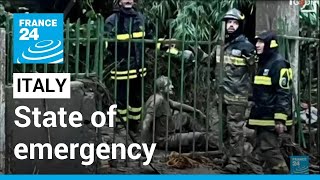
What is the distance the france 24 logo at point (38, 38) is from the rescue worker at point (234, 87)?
1078mm

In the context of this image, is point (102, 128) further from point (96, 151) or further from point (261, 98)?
point (261, 98)

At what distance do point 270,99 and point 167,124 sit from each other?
2.36ft

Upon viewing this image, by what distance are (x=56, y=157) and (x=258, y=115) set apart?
1.38m

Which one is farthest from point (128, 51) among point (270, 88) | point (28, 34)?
point (270, 88)

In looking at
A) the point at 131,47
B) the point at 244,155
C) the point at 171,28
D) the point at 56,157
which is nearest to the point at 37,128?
the point at 56,157

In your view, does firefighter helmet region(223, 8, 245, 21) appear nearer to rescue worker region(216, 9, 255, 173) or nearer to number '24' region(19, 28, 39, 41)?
rescue worker region(216, 9, 255, 173)

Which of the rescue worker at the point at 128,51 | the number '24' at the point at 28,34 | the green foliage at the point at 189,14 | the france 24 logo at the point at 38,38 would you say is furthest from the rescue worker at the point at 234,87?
the number '24' at the point at 28,34

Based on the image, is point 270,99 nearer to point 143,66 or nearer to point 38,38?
point 143,66

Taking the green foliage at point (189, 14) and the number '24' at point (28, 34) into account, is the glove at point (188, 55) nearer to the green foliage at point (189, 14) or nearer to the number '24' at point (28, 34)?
the green foliage at point (189, 14)

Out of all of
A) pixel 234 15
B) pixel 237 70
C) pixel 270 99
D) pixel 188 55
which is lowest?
pixel 270 99

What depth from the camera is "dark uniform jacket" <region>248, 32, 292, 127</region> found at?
446 cm

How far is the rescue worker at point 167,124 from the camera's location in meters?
4.44

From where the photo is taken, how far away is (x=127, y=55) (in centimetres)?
443

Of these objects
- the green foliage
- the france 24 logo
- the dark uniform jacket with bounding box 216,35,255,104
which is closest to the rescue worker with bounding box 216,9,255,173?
the dark uniform jacket with bounding box 216,35,255,104
